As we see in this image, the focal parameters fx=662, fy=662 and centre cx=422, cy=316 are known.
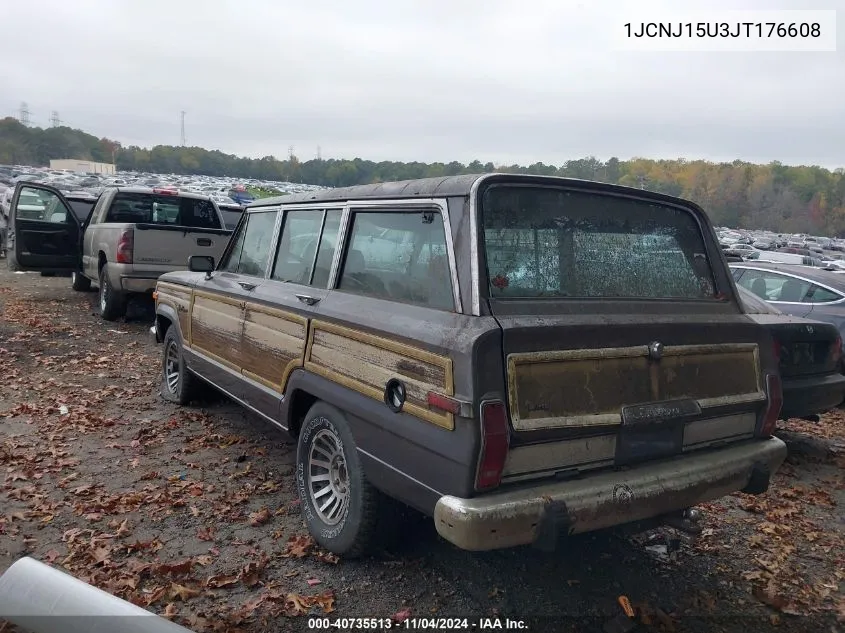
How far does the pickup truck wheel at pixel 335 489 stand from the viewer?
10.7 feet

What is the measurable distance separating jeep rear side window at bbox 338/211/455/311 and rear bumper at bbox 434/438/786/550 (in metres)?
Answer: 0.87

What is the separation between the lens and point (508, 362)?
2672mm

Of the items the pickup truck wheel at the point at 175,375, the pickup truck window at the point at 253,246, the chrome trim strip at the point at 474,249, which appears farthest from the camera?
the pickup truck wheel at the point at 175,375

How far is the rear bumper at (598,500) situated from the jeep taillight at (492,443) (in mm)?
84

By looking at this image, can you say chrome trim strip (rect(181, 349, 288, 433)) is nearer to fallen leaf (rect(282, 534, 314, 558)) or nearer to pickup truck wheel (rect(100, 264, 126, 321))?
fallen leaf (rect(282, 534, 314, 558))

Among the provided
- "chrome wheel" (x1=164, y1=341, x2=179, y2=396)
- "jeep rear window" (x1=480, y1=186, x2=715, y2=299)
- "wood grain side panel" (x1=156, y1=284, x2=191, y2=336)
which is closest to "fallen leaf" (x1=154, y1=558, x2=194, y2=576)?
"jeep rear window" (x1=480, y1=186, x2=715, y2=299)

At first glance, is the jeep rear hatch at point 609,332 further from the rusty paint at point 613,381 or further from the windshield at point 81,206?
the windshield at point 81,206

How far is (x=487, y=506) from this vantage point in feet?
8.41

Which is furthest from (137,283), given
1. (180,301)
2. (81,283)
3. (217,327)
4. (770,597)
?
(770,597)

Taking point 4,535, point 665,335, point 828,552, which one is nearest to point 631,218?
point 665,335

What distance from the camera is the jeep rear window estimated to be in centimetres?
304

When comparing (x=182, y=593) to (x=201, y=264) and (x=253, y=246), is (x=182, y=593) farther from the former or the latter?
(x=201, y=264)

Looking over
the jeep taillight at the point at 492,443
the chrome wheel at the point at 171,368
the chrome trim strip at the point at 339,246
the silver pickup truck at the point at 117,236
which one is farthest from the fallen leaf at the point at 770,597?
the silver pickup truck at the point at 117,236

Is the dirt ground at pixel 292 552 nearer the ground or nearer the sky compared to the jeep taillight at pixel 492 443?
nearer the ground
